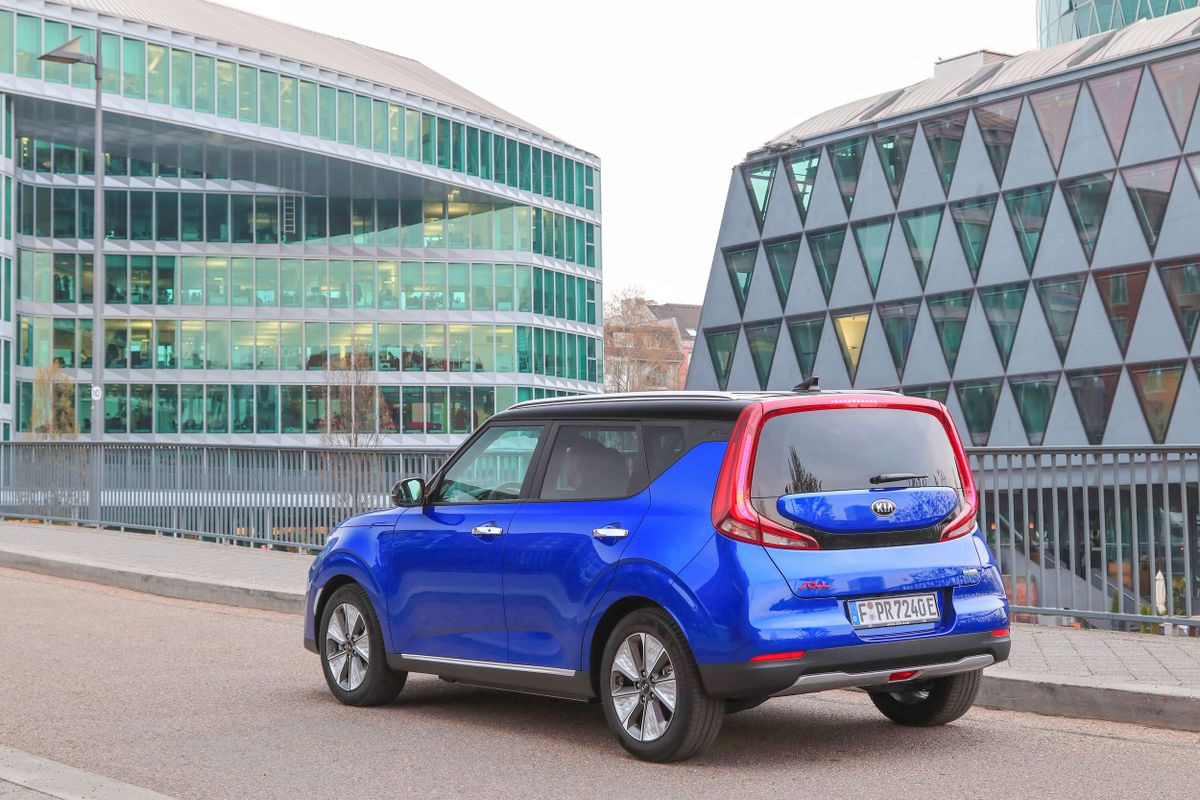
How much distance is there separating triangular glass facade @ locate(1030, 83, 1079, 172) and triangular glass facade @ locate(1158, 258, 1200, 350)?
15.4ft

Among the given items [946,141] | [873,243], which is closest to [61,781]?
[946,141]

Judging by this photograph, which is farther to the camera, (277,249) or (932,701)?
(277,249)

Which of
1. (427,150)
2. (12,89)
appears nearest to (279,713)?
(12,89)

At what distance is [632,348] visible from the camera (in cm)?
10469

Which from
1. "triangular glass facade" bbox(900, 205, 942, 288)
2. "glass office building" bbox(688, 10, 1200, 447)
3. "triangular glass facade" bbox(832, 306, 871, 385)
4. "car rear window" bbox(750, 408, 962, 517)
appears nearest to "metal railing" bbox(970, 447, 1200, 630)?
"car rear window" bbox(750, 408, 962, 517)

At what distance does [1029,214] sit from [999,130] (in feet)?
9.06

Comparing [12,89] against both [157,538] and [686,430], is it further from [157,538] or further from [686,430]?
[686,430]

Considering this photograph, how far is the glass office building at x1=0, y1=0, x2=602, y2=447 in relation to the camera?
55281 millimetres

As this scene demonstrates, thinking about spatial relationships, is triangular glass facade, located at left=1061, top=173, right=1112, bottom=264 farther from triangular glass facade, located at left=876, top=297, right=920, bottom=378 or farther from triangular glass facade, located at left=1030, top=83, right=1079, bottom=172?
triangular glass facade, located at left=876, top=297, right=920, bottom=378

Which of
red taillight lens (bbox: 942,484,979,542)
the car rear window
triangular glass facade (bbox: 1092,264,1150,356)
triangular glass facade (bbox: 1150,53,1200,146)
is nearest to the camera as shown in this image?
the car rear window

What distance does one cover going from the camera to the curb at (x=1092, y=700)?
712 centimetres

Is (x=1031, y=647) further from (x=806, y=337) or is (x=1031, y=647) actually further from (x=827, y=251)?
(x=806, y=337)

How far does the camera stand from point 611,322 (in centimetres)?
10606

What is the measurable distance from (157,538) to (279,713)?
41.1 ft
